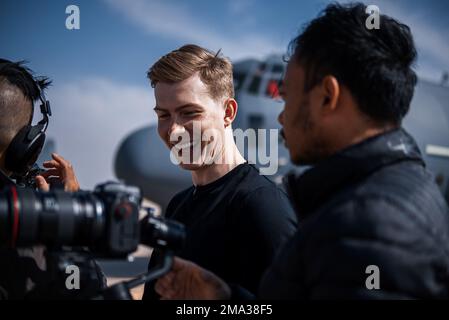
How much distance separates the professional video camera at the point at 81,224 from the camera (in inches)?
59.1

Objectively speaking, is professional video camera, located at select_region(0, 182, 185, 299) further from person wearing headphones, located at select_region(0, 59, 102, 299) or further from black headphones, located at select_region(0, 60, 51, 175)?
black headphones, located at select_region(0, 60, 51, 175)

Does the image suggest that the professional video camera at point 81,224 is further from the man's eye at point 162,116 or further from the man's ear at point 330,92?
the man's eye at point 162,116

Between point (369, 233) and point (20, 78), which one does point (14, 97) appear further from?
point (369, 233)

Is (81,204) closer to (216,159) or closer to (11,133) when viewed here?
(11,133)

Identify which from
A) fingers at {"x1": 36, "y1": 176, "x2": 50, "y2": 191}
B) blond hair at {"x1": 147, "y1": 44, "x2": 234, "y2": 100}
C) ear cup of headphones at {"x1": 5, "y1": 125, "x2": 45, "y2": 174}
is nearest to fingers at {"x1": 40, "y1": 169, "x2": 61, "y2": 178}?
fingers at {"x1": 36, "y1": 176, "x2": 50, "y2": 191}

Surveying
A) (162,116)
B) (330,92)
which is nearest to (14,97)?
(162,116)

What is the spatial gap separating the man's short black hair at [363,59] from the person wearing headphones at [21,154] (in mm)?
1162

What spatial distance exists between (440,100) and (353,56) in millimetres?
11002

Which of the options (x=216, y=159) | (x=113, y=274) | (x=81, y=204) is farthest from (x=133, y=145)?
(x=81, y=204)

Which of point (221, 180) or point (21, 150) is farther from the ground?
point (21, 150)

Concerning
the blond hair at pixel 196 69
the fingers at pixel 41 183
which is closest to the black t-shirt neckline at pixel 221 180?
the blond hair at pixel 196 69

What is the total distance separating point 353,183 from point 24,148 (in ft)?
4.33

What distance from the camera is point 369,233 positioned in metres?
1.27

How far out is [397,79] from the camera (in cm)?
161
